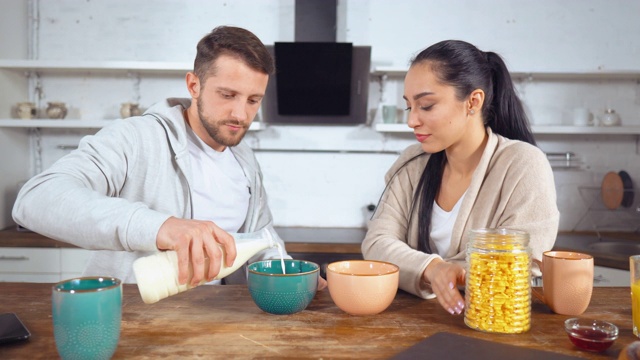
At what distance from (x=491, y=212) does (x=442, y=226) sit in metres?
0.17

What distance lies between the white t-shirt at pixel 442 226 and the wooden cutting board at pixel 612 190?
1.99 m

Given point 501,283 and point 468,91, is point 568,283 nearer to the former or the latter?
point 501,283

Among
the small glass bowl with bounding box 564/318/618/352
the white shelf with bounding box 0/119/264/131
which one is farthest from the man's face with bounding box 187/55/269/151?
the white shelf with bounding box 0/119/264/131

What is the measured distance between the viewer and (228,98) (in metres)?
1.64

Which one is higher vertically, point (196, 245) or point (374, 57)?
point (374, 57)

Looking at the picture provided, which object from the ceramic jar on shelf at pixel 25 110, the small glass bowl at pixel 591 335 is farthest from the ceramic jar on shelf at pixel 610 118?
the ceramic jar on shelf at pixel 25 110

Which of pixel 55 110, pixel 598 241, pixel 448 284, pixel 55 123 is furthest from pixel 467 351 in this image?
pixel 55 110

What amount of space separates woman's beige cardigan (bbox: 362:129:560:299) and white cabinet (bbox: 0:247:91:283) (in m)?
1.80

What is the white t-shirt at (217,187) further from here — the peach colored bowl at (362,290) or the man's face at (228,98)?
the peach colored bowl at (362,290)

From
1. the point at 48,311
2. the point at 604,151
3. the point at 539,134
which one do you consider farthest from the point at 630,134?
the point at 48,311

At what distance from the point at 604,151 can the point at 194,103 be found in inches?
106

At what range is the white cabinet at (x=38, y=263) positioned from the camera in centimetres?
273

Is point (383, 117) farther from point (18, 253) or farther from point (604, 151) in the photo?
point (18, 253)

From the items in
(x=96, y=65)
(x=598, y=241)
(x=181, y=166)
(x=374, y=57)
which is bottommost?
(x=598, y=241)
